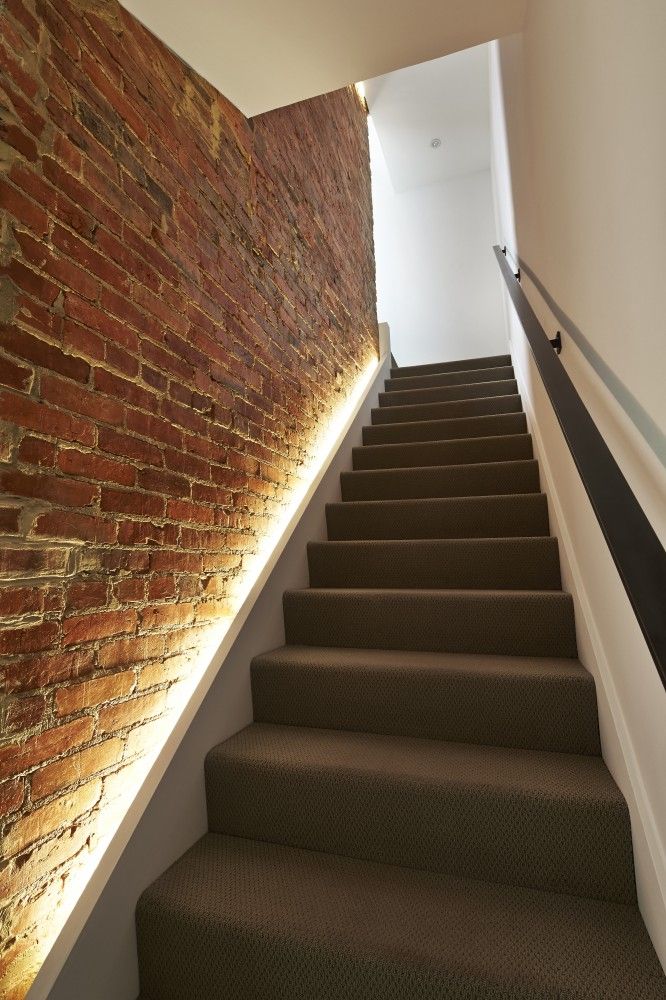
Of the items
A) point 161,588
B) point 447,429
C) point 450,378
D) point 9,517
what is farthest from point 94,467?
point 450,378

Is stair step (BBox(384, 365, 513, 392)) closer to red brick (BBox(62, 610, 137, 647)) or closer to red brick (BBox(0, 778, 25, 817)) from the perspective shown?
red brick (BBox(62, 610, 137, 647))

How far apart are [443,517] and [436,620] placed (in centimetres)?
69

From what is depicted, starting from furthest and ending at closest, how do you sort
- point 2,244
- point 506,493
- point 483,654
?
point 506,493
point 483,654
point 2,244

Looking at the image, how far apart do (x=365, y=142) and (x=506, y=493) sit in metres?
3.37

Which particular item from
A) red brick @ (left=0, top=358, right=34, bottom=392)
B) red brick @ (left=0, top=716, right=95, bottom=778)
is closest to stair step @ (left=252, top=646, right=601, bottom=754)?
red brick @ (left=0, top=716, right=95, bottom=778)

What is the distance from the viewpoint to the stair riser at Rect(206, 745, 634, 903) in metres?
1.19

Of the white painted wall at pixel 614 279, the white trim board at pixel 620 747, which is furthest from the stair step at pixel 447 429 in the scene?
the white painted wall at pixel 614 279

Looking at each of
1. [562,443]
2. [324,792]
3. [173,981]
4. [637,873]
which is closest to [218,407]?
[324,792]

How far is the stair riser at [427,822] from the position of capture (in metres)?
1.19

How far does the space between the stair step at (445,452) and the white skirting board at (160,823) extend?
3.77 ft

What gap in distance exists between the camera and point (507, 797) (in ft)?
4.14

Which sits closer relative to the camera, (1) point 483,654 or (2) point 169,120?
(2) point 169,120

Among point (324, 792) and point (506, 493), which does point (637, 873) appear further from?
point (506, 493)

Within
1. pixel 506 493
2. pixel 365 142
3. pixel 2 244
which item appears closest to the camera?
pixel 2 244
